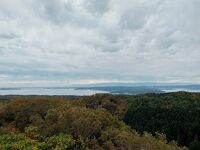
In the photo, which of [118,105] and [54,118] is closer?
[54,118]

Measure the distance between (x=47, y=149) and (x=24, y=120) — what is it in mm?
12088

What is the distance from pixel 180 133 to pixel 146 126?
26.0 ft

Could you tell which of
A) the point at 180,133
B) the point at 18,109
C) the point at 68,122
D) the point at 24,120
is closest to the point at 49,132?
the point at 68,122

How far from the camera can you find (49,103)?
30078mm

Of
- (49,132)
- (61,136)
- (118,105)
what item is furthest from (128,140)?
(118,105)

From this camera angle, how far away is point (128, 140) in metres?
16.3

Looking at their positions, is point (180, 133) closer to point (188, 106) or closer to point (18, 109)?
point (188, 106)

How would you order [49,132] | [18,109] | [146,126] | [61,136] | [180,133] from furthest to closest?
[146,126] → [180,133] → [18,109] → [49,132] → [61,136]

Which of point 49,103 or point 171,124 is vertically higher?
point 49,103

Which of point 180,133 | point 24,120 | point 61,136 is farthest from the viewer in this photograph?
point 180,133

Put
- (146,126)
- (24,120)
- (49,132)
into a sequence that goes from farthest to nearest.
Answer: (146,126)
(24,120)
(49,132)

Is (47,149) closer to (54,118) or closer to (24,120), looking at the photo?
(54,118)

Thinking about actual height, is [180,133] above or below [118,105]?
below

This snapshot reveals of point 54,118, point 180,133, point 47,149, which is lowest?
point 180,133
